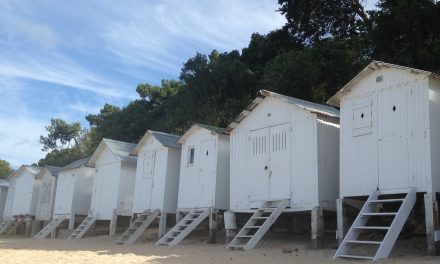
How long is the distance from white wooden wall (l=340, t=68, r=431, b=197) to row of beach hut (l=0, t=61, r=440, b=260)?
0.03 m

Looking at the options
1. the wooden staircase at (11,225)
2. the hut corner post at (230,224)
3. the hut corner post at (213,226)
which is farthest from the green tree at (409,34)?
the wooden staircase at (11,225)

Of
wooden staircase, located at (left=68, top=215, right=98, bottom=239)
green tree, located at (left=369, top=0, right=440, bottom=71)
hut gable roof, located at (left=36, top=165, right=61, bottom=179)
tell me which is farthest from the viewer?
hut gable roof, located at (left=36, top=165, right=61, bottom=179)

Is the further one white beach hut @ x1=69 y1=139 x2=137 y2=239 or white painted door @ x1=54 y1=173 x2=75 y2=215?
white painted door @ x1=54 y1=173 x2=75 y2=215

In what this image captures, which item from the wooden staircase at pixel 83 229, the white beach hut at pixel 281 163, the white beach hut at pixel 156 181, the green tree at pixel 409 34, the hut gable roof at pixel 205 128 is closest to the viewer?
the white beach hut at pixel 281 163

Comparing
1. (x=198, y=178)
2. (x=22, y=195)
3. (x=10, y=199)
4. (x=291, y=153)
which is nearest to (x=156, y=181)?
(x=198, y=178)

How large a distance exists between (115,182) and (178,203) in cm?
516

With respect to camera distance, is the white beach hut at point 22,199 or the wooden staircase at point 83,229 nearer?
the wooden staircase at point 83,229

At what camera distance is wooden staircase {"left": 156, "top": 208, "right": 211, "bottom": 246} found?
1616 centimetres

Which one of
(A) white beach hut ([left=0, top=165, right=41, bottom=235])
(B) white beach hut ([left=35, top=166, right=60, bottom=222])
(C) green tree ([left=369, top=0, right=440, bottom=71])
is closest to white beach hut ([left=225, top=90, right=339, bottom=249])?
(C) green tree ([left=369, top=0, right=440, bottom=71])

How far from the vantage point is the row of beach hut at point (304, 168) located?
11.8 metres

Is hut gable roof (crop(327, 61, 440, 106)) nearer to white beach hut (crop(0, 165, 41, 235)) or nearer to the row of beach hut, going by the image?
the row of beach hut

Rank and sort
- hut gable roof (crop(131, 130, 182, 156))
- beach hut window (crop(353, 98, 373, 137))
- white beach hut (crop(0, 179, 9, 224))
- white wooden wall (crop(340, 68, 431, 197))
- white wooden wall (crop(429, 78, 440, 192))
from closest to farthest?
white wooden wall (crop(429, 78, 440, 192)) → white wooden wall (crop(340, 68, 431, 197)) → beach hut window (crop(353, 98, 373, 137)) → hut gable roof (crop(131, 130, 182, 156)) → white beach hut (crop(0, 179, 9, 224))

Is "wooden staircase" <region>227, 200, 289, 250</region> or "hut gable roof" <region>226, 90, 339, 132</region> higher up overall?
"hut gable roof" <region>226, 90, 339, 132</region>

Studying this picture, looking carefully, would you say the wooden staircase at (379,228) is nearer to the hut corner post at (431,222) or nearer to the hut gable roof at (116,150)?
the hut corner post at (431,222)
